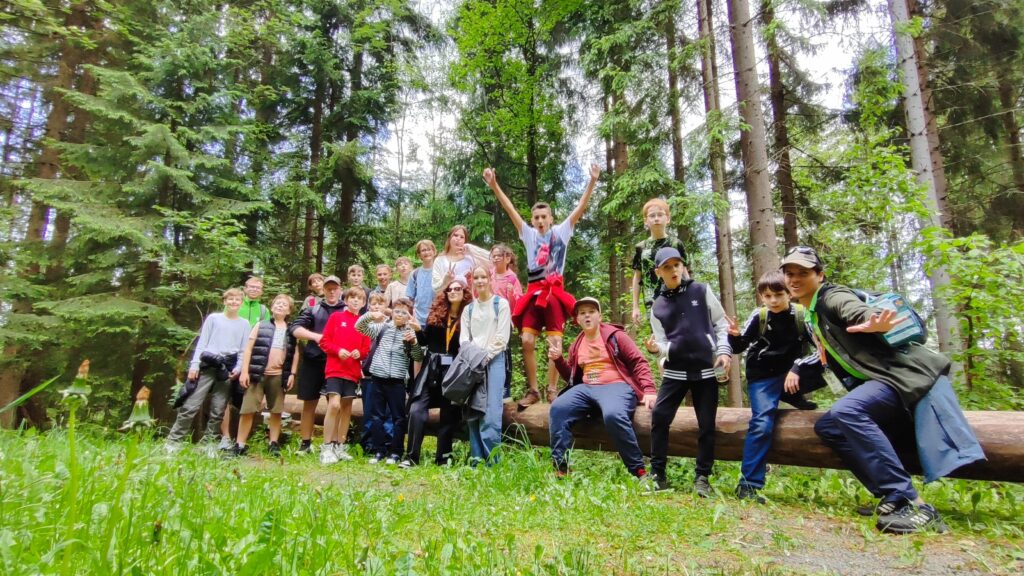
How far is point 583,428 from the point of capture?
215 inches

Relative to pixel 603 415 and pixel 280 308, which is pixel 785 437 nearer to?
pixel 603 415

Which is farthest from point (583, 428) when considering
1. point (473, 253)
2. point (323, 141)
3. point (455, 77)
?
point (323, 141)

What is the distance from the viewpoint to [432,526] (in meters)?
2.63

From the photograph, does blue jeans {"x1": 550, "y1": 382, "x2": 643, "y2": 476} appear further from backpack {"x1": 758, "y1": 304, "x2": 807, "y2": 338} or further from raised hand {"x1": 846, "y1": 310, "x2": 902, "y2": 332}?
raised hand {"x1": 846, "y1": 310, "x2": 902, "y2": 332}

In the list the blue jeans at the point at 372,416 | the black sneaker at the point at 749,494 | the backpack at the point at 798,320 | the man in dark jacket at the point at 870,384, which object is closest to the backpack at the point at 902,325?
the man in dark jacket at the point at 870,384

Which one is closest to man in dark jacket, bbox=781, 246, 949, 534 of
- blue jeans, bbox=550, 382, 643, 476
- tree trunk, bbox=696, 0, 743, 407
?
blue jeans, bbox=550, 382, 643, 476

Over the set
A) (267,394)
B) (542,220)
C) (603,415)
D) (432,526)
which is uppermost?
(542,220)

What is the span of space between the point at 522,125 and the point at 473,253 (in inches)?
269

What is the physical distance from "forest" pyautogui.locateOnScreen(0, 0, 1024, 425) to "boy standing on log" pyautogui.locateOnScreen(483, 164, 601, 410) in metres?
2.79

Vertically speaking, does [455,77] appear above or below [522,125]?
above

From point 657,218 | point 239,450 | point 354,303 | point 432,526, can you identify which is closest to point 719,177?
point 657,218

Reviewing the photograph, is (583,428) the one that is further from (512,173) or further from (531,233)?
(512,173)

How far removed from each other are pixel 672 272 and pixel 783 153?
7.53 metres

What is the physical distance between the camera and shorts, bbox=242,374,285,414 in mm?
6953
